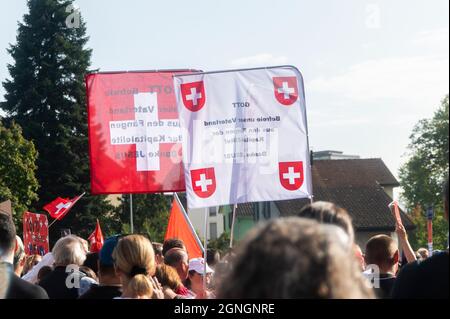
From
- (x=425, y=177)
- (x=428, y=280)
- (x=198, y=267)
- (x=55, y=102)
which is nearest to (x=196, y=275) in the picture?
(x=198, y=267)

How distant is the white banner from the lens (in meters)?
7.04

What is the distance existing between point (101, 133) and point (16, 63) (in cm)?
4283

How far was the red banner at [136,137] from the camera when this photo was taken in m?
9.26

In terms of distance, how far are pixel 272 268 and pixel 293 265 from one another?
0.05 metres

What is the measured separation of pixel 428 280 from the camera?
123 inches

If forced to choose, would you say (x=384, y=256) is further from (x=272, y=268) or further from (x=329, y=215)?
(x=272, y=268)

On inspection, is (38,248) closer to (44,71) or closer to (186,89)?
(186,89)

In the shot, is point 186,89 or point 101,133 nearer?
point 186,89

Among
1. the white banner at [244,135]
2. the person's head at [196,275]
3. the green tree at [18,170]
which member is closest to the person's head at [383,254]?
the white banner at [244,135]

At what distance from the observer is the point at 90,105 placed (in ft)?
31.4

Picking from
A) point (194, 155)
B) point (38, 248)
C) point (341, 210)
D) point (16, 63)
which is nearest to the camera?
point (341, 210)

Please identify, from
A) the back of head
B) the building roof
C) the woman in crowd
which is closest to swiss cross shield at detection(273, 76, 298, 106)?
the woman in crowd

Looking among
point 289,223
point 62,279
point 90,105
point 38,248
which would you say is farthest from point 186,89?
point 38,248

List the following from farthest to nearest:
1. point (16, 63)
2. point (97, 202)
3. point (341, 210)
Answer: point (16, 63) → point (97, 202) → point (341, 210)
